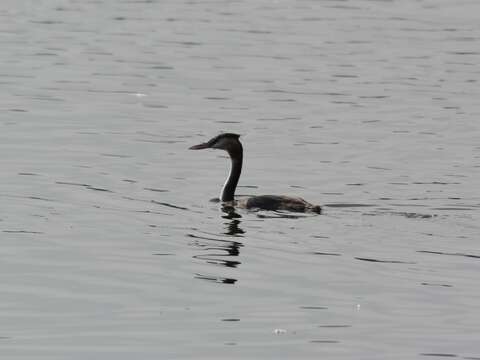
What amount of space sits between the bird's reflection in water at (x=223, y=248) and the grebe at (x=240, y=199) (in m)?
0.56

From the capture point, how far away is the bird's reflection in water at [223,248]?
622 inches

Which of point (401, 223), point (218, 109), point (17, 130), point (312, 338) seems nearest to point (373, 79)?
point (218, 109)

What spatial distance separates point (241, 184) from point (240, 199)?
2.24 m

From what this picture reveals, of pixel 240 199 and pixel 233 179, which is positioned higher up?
pixel 233 179

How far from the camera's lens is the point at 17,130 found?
1038 inches

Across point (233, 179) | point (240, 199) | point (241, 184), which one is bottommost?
point (241, 184)

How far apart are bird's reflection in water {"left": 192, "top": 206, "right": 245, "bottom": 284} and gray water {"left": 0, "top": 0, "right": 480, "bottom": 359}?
5cm

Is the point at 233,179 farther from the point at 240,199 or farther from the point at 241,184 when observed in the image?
the point at 241,184

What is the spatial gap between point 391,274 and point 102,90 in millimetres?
16469

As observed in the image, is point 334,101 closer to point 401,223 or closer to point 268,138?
point 268,138

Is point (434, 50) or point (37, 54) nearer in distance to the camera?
point (37, 54)

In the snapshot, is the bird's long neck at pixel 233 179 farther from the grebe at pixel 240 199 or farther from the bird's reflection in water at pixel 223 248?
the bird's reflection in water at pixel 223 248

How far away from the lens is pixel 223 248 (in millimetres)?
17453

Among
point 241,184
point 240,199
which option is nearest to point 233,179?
point 240,199
